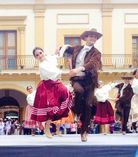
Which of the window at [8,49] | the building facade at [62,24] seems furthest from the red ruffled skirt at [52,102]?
the building facade at [62,24]

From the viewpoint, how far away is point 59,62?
88.2 feet

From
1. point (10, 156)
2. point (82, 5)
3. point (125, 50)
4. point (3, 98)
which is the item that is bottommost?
point (10, 156)

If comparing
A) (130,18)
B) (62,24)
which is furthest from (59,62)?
(130,18)

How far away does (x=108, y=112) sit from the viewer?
11.9 meters

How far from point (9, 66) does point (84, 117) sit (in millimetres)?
19659

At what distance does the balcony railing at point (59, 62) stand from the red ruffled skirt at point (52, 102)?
61.3 feet

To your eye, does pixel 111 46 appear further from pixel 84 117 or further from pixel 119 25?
pixel 84 117

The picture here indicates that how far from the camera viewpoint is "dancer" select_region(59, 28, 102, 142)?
7805 millimetres

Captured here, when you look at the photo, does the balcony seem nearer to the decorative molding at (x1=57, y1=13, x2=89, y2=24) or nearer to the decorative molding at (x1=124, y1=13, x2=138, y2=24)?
the decorative molding at (x1=124, y1=13, x2=138, y2=24)

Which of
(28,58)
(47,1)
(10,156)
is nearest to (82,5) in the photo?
(47,1)

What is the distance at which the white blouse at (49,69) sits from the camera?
8.06 metres

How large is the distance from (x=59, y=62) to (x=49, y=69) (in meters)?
18.8

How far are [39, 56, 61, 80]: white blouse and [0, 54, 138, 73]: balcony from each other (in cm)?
1837

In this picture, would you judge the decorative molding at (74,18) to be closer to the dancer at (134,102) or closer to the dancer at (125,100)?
the dancer at (125,100)
